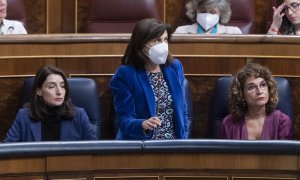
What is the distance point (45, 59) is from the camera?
2129 mm

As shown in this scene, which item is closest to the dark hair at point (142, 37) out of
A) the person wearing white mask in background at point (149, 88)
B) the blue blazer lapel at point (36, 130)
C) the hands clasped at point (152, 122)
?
the person wearing white mask in background at point (149, 88)

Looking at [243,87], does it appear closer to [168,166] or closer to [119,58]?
[119,58]

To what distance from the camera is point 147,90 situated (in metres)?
1.80

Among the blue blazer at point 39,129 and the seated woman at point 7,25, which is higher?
the seated woman at point 7,25

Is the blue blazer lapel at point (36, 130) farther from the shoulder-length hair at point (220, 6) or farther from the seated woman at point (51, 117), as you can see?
the shoulder-length hair at point (220, 6)

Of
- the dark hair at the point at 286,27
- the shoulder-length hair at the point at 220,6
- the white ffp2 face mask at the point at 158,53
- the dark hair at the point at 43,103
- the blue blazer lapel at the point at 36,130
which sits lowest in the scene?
the blue blazer lapel at the point at 36,130

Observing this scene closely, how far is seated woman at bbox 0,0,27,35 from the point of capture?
2342mm

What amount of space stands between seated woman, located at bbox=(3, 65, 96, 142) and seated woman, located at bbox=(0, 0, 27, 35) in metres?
0.41

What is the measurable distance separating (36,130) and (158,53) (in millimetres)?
339

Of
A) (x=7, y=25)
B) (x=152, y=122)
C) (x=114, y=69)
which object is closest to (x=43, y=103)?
(x=114, y=69)

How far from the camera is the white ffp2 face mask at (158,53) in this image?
179 cm

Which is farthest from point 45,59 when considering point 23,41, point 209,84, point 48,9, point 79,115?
point 48,9

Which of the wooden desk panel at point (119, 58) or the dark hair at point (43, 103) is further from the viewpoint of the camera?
the wooden desk panel at point (119, 58)

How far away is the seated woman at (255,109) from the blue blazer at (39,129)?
304mm
